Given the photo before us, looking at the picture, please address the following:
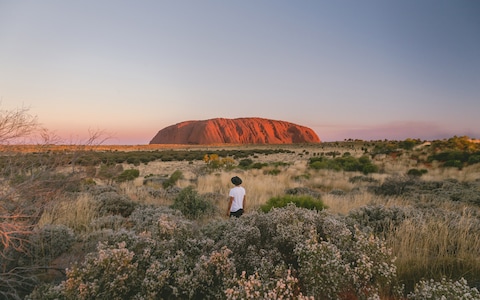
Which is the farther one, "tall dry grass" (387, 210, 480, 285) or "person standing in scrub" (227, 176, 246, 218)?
"person standing in scrub" (227, 176, 246, 218)

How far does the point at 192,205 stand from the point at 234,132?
148201 mm

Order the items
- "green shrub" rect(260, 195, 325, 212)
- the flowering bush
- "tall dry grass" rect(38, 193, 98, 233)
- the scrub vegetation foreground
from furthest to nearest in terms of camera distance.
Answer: "green shrub" rect(260, 195, 325, 212) → "tall dry grass" rect(38, 193, 98, 233) → the scrub vegetation foreground → the flowering bush

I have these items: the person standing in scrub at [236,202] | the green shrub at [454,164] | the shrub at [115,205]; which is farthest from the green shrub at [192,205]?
the green shrub at [454,164]

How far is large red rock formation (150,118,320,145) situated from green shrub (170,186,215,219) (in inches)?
5069

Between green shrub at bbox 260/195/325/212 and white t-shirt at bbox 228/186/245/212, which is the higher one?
white t-shirt at bbox 228/186/245/212

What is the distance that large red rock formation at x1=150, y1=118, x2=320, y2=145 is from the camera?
14512cm

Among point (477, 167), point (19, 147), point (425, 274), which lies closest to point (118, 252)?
point (19, 147)

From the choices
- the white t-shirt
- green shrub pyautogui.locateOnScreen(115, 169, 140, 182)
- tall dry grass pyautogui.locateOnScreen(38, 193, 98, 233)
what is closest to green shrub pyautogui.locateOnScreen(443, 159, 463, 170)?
→ the white t-shirt

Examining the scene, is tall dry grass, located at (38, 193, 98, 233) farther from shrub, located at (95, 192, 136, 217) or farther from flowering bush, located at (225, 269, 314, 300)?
flowering bush, located at (225, 269, 314, 300)

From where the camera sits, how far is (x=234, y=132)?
513ft

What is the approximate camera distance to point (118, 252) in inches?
133

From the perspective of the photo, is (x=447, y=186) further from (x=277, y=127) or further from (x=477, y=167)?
(x=277, y=127)

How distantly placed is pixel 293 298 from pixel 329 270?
0.50 metres

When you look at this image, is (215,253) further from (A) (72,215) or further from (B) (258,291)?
(A) (72,215)
